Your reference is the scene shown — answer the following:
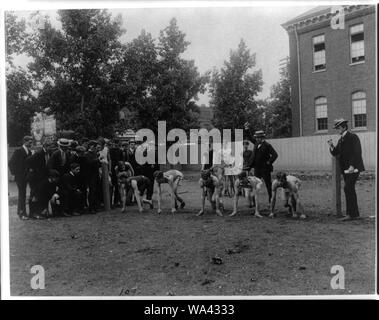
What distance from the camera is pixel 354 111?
16.4m

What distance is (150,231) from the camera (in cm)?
711

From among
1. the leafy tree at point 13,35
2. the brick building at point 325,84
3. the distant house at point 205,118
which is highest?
the brick building at point 325,84

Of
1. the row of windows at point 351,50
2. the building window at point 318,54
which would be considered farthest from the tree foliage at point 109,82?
the building window at point 318,54

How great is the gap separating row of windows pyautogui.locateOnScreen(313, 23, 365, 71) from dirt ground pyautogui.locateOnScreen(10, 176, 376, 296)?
725 centimetres

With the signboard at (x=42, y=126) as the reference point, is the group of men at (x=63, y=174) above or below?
below

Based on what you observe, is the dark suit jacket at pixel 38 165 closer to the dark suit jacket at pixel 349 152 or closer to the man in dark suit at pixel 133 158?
the man in dark suit at pixel 133 158

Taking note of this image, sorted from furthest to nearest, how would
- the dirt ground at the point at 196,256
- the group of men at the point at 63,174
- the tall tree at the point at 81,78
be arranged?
the group of men at the point at 63,174 < the tall tree at the point at 81,78 < the dirt ground at the point at 196,256

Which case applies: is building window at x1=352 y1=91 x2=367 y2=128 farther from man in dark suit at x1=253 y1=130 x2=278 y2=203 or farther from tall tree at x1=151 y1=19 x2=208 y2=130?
tall tree at x1=151 y1=19 x2=208 y2=130

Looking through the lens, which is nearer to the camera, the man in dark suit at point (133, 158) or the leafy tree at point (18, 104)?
the leafy tree at point (18, 104)

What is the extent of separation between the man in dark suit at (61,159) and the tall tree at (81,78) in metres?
0.49

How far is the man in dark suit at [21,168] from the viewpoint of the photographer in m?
7.73

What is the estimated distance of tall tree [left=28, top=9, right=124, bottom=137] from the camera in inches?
311
